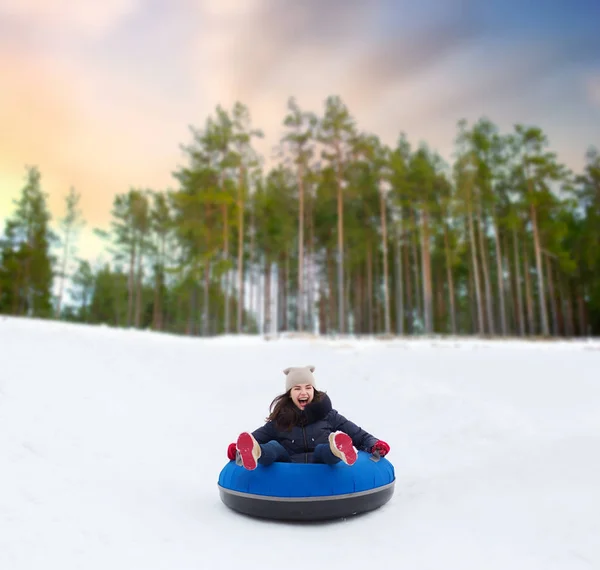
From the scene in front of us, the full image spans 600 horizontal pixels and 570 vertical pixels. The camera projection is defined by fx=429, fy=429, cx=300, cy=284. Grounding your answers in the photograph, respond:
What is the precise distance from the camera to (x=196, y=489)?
15.9ft

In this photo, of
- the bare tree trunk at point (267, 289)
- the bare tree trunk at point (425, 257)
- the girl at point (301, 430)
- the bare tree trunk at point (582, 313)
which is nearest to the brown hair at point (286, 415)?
the girl at point (301, 430)

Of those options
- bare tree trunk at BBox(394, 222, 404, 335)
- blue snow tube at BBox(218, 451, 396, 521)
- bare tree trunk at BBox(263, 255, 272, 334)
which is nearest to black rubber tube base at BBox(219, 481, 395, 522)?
blue snow tube at BBox(218, 451, 396, 521)

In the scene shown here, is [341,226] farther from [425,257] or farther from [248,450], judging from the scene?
[248,450]

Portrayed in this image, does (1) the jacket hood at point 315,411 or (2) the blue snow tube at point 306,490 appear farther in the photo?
(1) the jacket hood at point 315,411

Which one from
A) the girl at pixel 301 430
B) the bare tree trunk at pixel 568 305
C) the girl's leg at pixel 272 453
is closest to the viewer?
the girl's leg at pixel 272 453

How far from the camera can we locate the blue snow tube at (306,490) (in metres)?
3.78

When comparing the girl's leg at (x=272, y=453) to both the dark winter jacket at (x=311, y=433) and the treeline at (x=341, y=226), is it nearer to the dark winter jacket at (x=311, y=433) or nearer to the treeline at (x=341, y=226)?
the dark winter jacket at (x=311, y=433)

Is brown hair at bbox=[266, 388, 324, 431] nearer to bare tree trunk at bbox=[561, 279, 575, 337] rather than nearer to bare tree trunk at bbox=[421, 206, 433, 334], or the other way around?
bare tree trunk at bbox=[421, 206, 433, 334]

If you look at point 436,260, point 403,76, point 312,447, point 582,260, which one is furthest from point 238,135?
point 582,260

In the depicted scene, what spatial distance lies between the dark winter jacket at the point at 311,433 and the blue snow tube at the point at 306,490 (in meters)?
0.36

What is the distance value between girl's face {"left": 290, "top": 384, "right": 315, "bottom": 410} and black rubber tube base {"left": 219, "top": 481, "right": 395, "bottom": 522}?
926 mm

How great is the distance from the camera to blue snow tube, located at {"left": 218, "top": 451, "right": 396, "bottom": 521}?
3781 millimetres

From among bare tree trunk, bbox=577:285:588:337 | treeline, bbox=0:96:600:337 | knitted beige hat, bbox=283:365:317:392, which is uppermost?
treeline, bbox=0:96:600:337

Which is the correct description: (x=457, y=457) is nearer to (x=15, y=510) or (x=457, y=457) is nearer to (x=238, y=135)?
(x=15, y=510)
